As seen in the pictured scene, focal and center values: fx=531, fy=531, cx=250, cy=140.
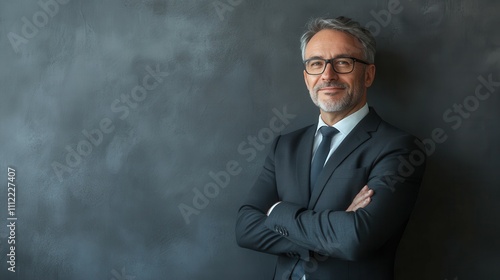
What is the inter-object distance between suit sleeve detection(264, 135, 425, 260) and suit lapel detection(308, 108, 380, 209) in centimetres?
9

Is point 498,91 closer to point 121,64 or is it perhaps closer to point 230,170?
point 230,170

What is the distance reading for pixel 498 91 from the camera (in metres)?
2.24

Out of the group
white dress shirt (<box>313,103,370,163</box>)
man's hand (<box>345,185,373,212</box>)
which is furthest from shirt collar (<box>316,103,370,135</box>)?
man's hand (<box>345,185,373,212</box>)

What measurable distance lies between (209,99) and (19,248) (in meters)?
1.14

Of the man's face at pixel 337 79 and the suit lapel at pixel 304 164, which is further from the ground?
the man's face at pixel 337 79

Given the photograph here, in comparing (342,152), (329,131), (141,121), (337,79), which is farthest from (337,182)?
(141,121)

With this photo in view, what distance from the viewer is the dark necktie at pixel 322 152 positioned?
203 centimetres

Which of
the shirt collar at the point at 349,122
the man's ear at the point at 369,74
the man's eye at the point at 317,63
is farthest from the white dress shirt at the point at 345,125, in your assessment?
the man's eye at the point at 317,63

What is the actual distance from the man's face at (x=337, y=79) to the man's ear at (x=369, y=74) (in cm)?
2

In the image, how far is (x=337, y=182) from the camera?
1.93m

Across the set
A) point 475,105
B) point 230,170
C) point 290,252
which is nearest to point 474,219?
point 475,105

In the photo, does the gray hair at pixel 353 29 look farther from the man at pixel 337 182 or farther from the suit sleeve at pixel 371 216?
the suit sleeve at pixel 371 216

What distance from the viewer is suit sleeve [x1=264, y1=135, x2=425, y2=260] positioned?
5.74 ft

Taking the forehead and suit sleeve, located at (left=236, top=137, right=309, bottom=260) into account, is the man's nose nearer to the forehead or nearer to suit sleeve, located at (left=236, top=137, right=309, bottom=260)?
the forehead
